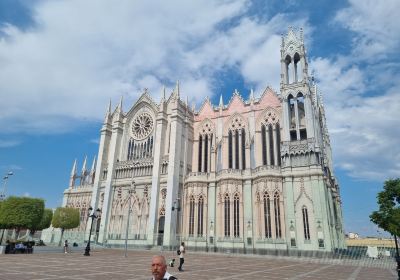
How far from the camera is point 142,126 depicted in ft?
167

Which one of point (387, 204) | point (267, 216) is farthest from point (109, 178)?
point (387, 204)

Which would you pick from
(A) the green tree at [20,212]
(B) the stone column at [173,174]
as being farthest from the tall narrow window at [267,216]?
(A) the green tree at [20,212]

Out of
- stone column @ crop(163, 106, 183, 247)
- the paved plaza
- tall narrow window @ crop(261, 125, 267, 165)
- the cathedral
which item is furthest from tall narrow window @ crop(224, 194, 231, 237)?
the paved plaza

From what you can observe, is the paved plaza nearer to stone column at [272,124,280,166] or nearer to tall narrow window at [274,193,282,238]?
tall narrow window at [274,193,282,238]

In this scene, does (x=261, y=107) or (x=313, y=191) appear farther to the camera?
(x=261, y=107)

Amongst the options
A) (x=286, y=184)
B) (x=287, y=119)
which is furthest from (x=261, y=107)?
(x=286, y=184)

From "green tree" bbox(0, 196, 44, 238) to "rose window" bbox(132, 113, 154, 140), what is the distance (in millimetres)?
18496

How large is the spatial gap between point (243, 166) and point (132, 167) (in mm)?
17914

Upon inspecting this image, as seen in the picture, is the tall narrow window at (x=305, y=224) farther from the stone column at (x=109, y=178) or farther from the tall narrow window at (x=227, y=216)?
the stone column at (x=109, y=178)

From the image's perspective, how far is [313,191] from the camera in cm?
3469

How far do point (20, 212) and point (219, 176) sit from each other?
26.4 meters

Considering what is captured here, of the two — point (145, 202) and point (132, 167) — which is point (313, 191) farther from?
point (132, 167)

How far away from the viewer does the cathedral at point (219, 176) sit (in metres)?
35.7

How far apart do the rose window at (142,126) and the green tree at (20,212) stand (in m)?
18.5
